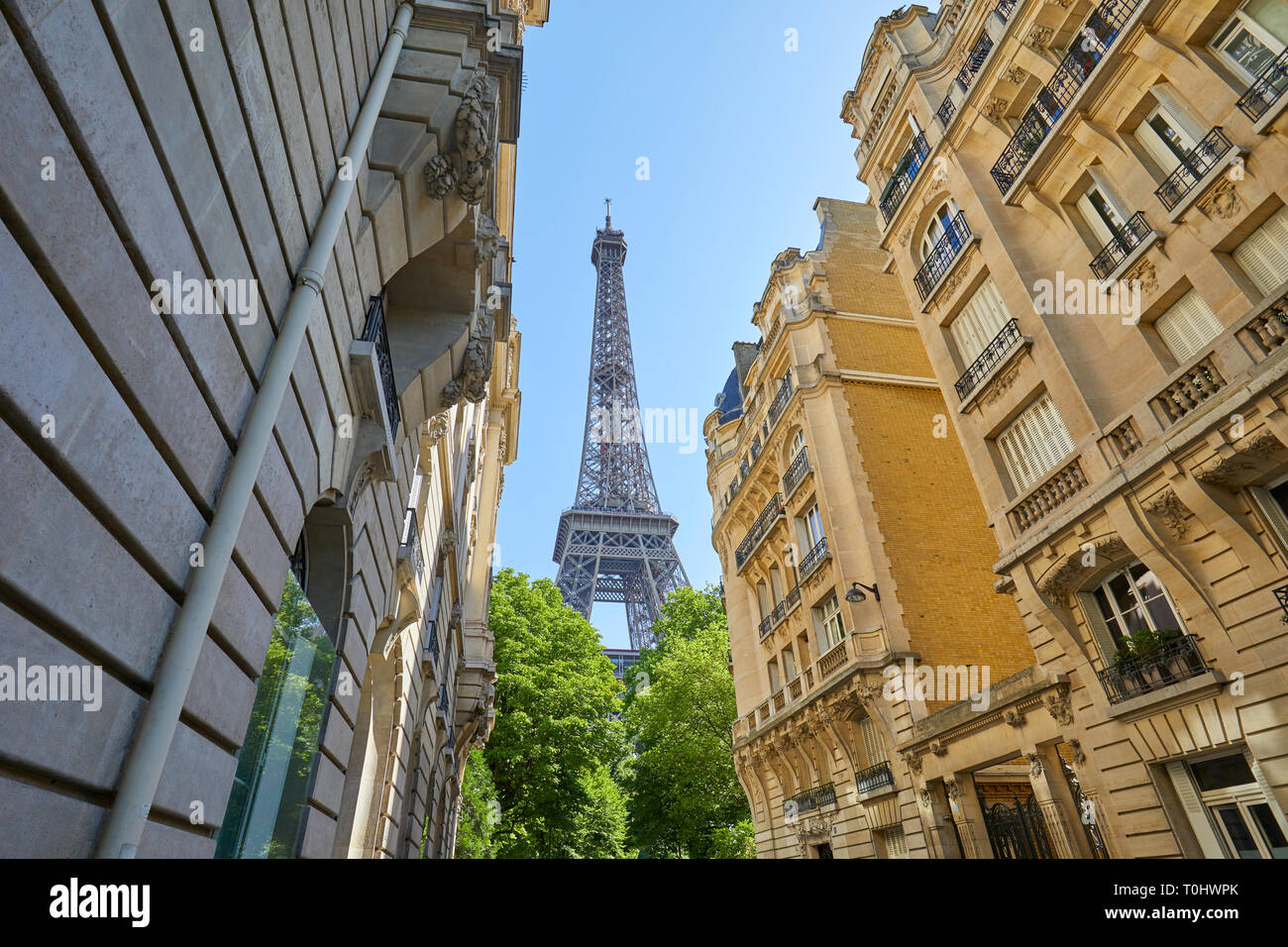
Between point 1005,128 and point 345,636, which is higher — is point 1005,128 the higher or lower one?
the higher one

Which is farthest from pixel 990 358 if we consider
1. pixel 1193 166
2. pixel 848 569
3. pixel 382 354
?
pixel 382 354

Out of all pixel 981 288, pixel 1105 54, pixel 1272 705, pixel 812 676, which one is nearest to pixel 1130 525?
pixel 1272 705

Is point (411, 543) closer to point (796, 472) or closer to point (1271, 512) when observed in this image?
point (1271, 512)

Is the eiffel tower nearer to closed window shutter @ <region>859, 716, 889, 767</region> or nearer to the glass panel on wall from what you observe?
closed window shutter @ <region>859, 716, 889, 767</region>

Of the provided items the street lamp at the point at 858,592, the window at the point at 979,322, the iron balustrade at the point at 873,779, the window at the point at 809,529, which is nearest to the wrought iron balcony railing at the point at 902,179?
the window at the point at 979,322

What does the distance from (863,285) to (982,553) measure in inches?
473

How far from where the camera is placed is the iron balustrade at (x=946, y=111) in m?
16.3

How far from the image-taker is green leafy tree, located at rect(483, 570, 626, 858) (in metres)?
26.4

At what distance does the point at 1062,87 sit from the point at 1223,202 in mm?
4825

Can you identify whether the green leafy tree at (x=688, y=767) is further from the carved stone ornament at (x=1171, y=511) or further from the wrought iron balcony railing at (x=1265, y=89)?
the wrought iron balcony railing at (x=1265, y=89)

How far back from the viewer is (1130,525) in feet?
33.9

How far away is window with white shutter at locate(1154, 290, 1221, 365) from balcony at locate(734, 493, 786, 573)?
1520cm

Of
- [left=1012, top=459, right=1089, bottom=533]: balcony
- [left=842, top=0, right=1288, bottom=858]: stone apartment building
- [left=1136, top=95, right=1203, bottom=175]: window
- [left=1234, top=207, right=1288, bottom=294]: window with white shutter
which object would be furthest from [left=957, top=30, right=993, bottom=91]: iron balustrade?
[left=1012, top=459, right=1089, bottom=533]: balcony

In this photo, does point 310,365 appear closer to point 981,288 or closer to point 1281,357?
point 1281,357
